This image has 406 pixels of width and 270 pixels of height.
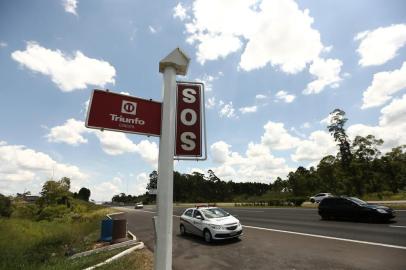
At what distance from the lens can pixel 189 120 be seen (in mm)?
4285

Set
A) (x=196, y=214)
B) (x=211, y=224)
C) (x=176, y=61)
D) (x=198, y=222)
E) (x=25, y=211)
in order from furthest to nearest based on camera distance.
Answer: (x=25, y=211)
(x=196, y=214)
(x=198, y=222)
(x=211, y=224)
(x=176, y=61)

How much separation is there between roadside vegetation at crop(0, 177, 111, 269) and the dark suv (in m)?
15.0

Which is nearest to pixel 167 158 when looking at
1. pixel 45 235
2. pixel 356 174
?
pixel 45 235

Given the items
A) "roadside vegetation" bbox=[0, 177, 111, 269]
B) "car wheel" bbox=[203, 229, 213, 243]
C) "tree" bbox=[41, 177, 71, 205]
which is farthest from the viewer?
"tree" bbox=[41, 177, 71, 205]

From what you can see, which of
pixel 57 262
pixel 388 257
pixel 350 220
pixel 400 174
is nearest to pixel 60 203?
pixel 57 262

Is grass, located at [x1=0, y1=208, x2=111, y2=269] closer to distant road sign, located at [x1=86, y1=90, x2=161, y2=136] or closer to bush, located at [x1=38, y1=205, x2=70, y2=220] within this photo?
distant road sign, located at [x1=86, y1=90, x2=161, y2=136]

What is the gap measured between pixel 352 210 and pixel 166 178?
1871 centimetres

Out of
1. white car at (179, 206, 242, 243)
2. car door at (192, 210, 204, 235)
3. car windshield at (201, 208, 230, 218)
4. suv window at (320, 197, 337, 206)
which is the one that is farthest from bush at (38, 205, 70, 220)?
suv window at (320, 197, 337, 206)

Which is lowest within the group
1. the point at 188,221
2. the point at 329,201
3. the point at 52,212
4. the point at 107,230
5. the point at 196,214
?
the point at 107,230

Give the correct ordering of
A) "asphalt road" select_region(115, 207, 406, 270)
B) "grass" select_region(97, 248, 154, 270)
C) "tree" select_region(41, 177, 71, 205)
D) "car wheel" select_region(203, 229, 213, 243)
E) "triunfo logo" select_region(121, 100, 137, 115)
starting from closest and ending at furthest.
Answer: "triunfo logo" select_region(121, 100, 137, 115), "grass" select_region(97, 248, 154, 270), "asphalt road" select_region(115, 207, 406, 270), "car wheel" select_region(203, 229, 213, 243), "tree" select_region(41, 177, 71, 205)

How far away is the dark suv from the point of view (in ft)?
57.4

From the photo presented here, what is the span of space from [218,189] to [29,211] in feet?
327

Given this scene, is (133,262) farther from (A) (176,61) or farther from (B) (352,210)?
(B) (352,210)

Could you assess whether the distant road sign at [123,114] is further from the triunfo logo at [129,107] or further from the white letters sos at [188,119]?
the white letters sos at [188,119]
